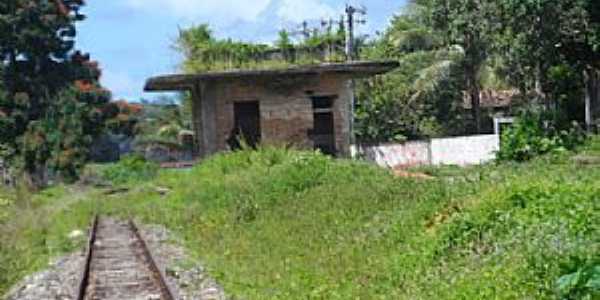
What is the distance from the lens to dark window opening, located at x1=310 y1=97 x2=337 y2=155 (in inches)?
1384

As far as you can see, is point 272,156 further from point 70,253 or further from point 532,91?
point 532,91

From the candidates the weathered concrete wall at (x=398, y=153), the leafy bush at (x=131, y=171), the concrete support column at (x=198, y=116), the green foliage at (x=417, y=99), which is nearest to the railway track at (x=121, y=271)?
the concrete support column at (x=198, y=116)

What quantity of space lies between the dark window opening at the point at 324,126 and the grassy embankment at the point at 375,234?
30.3ft

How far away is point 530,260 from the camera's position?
30.7ft

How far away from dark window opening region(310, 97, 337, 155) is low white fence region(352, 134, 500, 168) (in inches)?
52.9

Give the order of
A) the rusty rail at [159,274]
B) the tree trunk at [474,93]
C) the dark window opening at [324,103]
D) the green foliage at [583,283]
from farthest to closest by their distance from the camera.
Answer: the tree trunk at [474,93] < the dark window opening at [324,103] < the rusty rail at [159,274] < the green foliage at [583,283]

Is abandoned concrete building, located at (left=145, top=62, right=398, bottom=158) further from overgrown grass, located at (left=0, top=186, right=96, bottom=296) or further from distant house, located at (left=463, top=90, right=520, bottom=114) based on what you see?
distant house, located at (left=463, top=90, right=520, bottom=114)

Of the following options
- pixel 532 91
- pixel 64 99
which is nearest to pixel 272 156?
pixel 532 91

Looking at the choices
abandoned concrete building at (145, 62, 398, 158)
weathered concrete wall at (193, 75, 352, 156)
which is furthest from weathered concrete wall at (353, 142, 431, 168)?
weathered concrete wall at (193, 75, 352, 156)

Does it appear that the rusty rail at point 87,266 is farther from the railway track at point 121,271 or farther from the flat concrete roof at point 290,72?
Result: the flat concrete roof at point 290,72

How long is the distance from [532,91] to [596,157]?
17.0 metres

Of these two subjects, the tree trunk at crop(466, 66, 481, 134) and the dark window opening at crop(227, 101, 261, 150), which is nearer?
the dark window opening at crop(227, 101, 261, 150)

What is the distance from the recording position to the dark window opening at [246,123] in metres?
34.8

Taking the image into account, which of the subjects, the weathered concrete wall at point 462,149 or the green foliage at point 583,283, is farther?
the weathered concrete wall at point 462,149
